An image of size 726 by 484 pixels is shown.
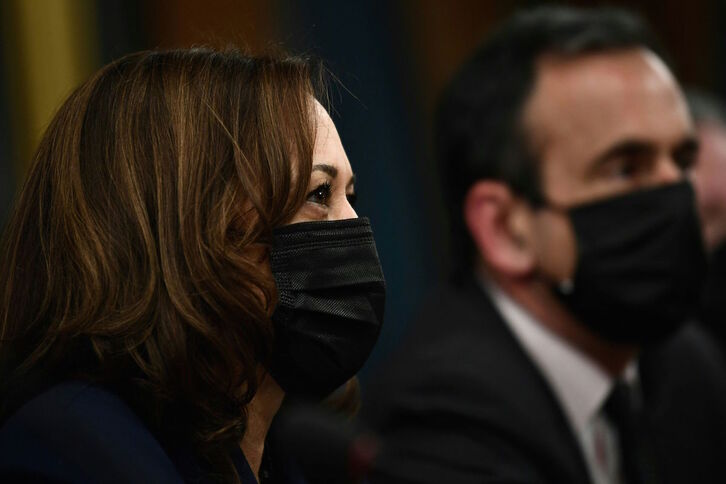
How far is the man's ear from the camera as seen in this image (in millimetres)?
1998

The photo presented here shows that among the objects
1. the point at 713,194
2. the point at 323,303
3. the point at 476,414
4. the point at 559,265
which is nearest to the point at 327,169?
the point at 323,303

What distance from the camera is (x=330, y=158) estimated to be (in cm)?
137

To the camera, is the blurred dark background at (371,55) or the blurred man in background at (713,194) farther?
the blurred dark background at (371,55)

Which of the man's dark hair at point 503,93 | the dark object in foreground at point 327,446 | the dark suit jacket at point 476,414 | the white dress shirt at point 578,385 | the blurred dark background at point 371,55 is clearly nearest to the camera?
the dark object in foreground at point 327,446

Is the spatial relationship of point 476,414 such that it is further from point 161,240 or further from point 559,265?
point 161,240

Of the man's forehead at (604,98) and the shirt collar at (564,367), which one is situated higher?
the man's forehead at (604,98)

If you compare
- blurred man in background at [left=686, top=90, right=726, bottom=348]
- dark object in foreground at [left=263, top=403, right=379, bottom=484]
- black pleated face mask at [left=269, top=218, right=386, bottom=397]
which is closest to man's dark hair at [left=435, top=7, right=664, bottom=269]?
black pleated face mask at [left=269, top=218, right=386, bottom=397]

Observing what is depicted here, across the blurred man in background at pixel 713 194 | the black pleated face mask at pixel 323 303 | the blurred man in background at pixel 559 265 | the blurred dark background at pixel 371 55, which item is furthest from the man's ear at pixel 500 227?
the blurred dark background at pixel 371 55

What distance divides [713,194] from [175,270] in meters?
2.10

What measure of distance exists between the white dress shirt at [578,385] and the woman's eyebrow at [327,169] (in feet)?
2.39

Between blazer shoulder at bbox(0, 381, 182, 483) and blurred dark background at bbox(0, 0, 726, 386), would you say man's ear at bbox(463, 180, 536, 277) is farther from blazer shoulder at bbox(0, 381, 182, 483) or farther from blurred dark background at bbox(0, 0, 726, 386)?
blurred dark background at bbox(0, 0, 726, 386)

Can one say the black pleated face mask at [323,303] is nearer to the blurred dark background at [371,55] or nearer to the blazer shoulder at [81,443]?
the blazer shoulder at [81,443]

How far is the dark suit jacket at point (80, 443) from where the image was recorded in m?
1.20

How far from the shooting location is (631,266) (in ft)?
6.52
